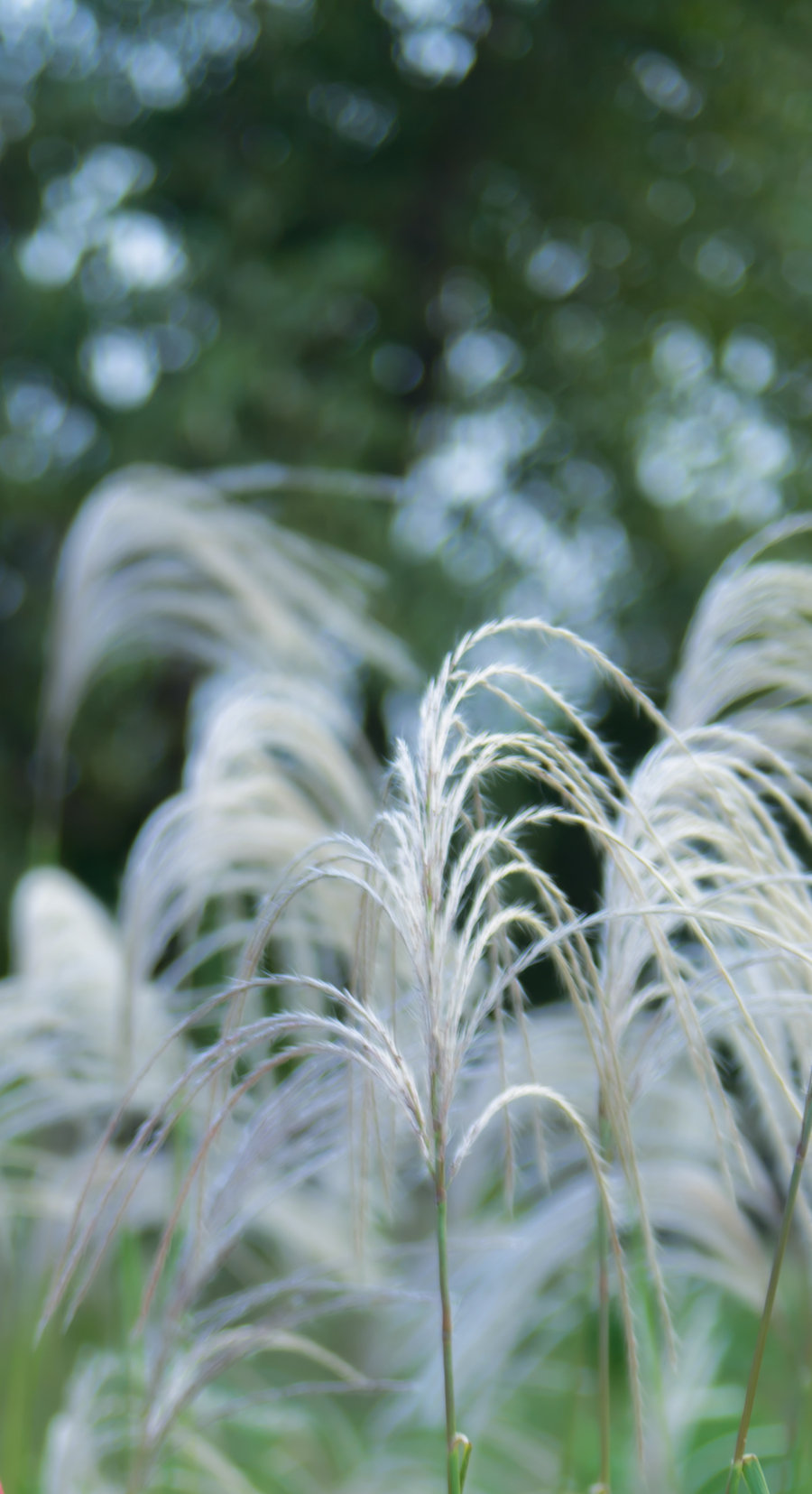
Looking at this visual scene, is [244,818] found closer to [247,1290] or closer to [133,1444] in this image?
[247,1290]

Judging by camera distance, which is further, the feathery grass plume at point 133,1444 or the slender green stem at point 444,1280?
the feathery grass plume at point 133,1444

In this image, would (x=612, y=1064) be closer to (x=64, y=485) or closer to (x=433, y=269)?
(x=64, y=485)

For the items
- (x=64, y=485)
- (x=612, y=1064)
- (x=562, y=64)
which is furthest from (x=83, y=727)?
(x=612, y=1064)

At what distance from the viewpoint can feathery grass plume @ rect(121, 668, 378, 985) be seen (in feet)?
2.35

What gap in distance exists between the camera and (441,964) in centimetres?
40

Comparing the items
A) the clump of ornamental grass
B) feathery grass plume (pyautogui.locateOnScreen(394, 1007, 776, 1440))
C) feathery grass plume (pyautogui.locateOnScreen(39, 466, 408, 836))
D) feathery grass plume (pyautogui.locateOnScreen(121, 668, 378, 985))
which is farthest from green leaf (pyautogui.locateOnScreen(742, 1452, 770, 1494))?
feathery grass plume (pyautogui.locateOnScreen(39, 466, 408, 836))

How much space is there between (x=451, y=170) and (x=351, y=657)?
1.97 m

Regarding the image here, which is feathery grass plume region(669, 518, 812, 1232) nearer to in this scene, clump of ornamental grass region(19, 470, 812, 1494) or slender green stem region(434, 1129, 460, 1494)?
clump of ornamental grass region(19, 470, 812, 1494)

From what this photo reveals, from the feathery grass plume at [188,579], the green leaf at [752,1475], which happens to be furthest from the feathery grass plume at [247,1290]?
the feathery grass plume at [188,579]

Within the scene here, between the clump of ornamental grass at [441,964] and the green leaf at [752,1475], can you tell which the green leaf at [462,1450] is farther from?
the green leaf at [752,1475]

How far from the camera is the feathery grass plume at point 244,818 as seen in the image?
0.72 meters

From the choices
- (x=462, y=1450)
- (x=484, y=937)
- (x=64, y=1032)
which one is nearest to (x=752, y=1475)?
(x=462, y=1450)

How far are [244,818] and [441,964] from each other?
0.41 metres

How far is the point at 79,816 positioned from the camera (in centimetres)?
432
